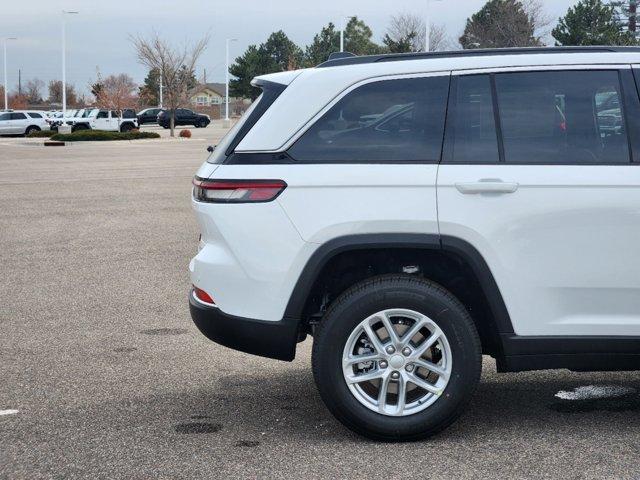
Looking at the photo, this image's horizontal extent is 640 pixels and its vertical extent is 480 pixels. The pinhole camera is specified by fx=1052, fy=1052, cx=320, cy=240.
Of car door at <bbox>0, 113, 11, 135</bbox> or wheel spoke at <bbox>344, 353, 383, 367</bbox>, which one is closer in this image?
wheel spoke at <bbox>344, 353, 383, 367</bbox>

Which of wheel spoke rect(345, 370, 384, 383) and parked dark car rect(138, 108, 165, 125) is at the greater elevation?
parked dark car rect(138, 108, 165, 125)

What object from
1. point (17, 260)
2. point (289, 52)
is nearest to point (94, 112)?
point (289, 52)

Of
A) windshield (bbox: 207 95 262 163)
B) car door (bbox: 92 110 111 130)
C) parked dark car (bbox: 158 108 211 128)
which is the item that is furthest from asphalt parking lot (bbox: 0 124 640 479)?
parked dark car (bbox: 158 108 211 128)

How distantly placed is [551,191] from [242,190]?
1.43m

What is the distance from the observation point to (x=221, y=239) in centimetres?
498

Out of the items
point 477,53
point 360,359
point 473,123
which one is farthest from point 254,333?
point 477,53

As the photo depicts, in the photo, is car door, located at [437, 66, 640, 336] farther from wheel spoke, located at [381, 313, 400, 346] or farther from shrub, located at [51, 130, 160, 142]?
shrub, located at [51, 130, 160, 142]

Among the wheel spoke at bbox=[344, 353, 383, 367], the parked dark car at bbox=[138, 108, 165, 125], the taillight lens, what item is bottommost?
the wheel spoke at bbox=[344, 353, 383, 367]

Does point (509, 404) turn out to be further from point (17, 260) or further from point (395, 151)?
point (17, 260)

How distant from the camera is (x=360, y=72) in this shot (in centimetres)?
505

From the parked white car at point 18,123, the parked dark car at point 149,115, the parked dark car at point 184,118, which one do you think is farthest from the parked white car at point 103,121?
the parked dark car at point 149,115

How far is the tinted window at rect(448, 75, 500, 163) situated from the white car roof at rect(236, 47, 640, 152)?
0.28 ft

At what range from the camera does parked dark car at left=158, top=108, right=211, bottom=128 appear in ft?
234

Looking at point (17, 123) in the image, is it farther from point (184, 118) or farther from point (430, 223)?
point (430, 223)
